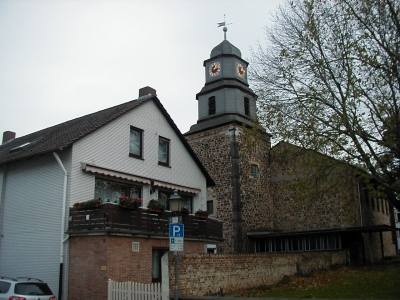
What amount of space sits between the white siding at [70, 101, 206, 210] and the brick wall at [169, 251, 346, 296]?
5.01m

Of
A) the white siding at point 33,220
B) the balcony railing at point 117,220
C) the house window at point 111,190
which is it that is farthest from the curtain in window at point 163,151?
the white siding at point 33,220

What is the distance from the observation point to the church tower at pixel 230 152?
92.9 ft

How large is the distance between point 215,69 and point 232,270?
17700 mm

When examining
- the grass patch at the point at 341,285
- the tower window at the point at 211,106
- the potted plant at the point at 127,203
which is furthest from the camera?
the tower window at the point at 211,106

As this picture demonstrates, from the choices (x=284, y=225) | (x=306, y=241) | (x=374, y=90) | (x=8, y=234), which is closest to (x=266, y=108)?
(x=374, y=90)

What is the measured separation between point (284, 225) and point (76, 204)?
60.6ft

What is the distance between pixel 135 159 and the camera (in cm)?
1953

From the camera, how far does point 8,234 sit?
18125 millimetres

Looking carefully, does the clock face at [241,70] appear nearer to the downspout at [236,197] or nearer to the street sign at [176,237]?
the downspout at [236,197]

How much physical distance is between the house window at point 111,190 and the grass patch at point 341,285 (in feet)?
21.4

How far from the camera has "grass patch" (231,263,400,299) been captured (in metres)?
15.2

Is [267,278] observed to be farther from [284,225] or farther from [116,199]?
[284,225]

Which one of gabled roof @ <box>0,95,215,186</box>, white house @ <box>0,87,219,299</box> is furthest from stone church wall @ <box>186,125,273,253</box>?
white house @ <box>0,87,219,299</box>

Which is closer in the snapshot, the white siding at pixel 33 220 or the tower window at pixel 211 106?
the white siding at pixel 33 220
